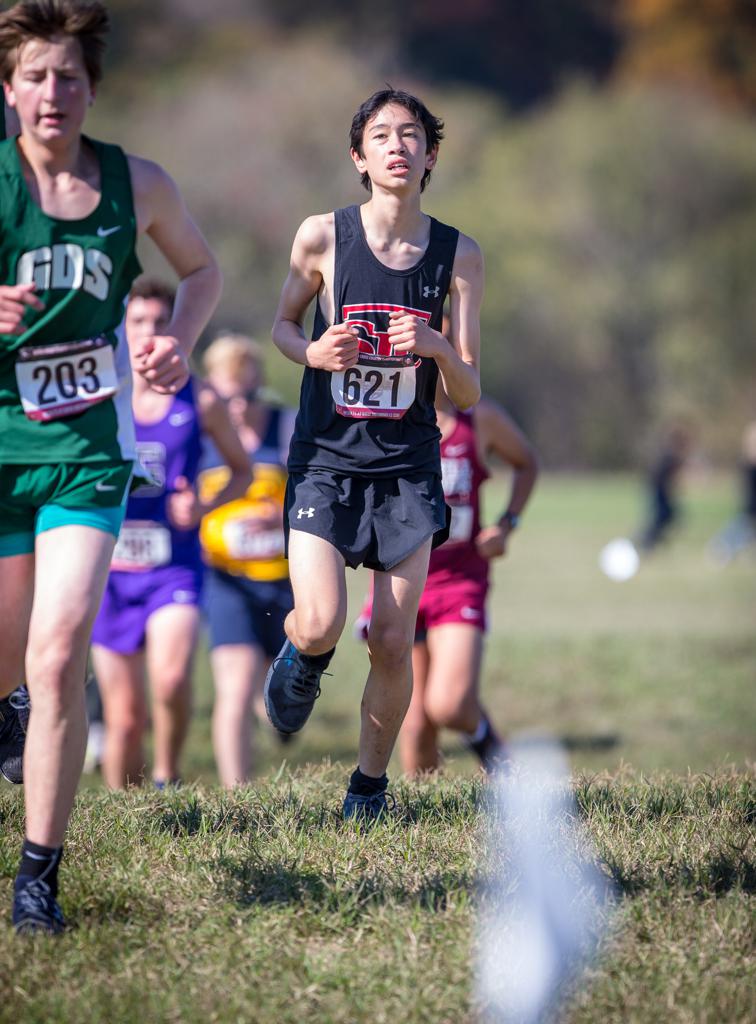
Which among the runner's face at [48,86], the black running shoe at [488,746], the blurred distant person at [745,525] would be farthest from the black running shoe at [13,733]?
the blurred distant person at [745,525]

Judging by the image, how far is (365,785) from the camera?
15.6 feet

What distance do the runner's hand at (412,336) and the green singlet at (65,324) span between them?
87 centimetres

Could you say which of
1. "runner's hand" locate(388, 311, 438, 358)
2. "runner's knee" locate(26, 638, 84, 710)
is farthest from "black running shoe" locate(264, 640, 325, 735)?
"runner's knee" locate(26, 638, 84, 710)

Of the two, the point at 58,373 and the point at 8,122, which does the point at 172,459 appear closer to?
the point at 8,122

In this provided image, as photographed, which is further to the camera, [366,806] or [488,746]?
[488,746]

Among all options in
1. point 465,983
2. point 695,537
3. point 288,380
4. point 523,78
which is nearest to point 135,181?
point 465,983

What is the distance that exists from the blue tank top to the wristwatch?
162 centimetres

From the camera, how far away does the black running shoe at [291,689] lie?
480cm

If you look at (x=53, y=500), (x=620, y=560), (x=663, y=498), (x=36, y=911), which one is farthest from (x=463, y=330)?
(x=663, y=498)

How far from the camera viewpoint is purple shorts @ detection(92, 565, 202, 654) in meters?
6.96

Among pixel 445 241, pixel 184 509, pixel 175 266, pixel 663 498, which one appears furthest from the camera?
pixel 663 498

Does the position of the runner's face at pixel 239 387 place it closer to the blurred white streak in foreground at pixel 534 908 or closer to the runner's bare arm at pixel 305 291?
the runner's bare arm at pixel 305 291

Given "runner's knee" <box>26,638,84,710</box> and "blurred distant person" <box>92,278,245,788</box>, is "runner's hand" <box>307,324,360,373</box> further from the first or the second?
"blurred distant person" <box>92,278,245,788</box>

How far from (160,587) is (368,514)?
103 inches
